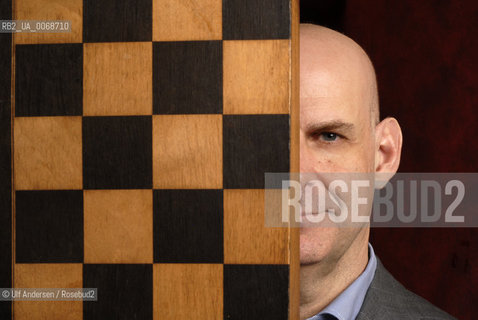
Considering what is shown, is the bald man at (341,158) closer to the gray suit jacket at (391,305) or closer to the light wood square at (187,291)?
the gray suit jacket at (391,305)

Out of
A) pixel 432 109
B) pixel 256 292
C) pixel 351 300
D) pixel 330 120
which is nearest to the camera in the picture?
pixel 256 292

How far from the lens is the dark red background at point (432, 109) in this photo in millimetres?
1688

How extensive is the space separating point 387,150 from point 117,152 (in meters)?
0.83

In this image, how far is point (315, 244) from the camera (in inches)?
46.6

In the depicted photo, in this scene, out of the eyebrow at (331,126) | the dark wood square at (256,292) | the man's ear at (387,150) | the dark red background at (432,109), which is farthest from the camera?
the dark red background at (432,109)

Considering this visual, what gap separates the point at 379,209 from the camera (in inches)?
77.6

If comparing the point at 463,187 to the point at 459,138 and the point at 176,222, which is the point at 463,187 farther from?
the point at 176,222

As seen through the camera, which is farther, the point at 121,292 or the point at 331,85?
the point at 331,85

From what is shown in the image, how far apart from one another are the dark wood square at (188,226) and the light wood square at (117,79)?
0.13 m

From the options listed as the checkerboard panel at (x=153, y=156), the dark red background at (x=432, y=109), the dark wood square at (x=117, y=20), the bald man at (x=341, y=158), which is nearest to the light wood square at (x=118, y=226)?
the checkerboard panel at (x=153, y=156)

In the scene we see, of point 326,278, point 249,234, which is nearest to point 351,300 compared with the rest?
point 326,278

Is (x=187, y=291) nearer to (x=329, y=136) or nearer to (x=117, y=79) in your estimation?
(x=117, y=79)

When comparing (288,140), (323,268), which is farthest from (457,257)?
(288,140)

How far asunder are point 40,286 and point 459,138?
55.3 inches
